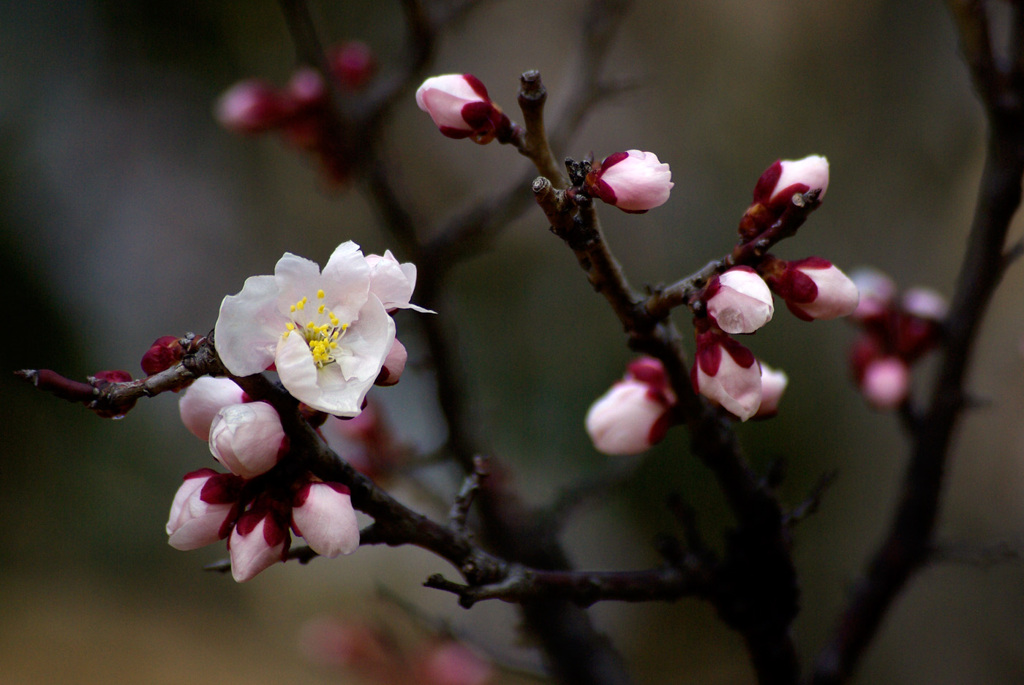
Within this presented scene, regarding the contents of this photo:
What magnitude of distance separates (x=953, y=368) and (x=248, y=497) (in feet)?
2.35

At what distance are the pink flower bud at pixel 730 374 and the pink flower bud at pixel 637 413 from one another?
8cm

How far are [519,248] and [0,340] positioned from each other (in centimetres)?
158

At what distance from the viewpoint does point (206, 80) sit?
230cm

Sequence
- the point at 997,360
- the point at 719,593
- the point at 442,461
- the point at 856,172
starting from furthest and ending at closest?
the point at 856,172
the point at 997,360
the point at 442,461
the point at 719,593

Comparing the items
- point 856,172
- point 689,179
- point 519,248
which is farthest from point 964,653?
point 519,248

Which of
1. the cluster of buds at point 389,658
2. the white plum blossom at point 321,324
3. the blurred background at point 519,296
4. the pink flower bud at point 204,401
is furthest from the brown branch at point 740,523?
the blurred background at point 519,296

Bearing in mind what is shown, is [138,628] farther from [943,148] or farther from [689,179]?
[943,148]

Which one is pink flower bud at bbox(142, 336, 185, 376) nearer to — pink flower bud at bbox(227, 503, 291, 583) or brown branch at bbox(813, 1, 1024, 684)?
pink flower bud at bbox(227, 503, 291, 583)

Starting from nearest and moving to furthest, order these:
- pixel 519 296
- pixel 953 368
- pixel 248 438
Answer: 1. pixel 248 438
2. pixel 953 368
3. pixel 519 296

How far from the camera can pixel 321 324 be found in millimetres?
442

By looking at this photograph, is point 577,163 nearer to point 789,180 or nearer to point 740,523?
point 789,180

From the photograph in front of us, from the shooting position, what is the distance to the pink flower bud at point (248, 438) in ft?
1.20

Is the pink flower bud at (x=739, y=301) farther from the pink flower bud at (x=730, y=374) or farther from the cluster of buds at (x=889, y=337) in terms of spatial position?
the cluster of buds at (x=889, y=337)

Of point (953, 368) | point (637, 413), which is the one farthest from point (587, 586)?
point (953, 368)
